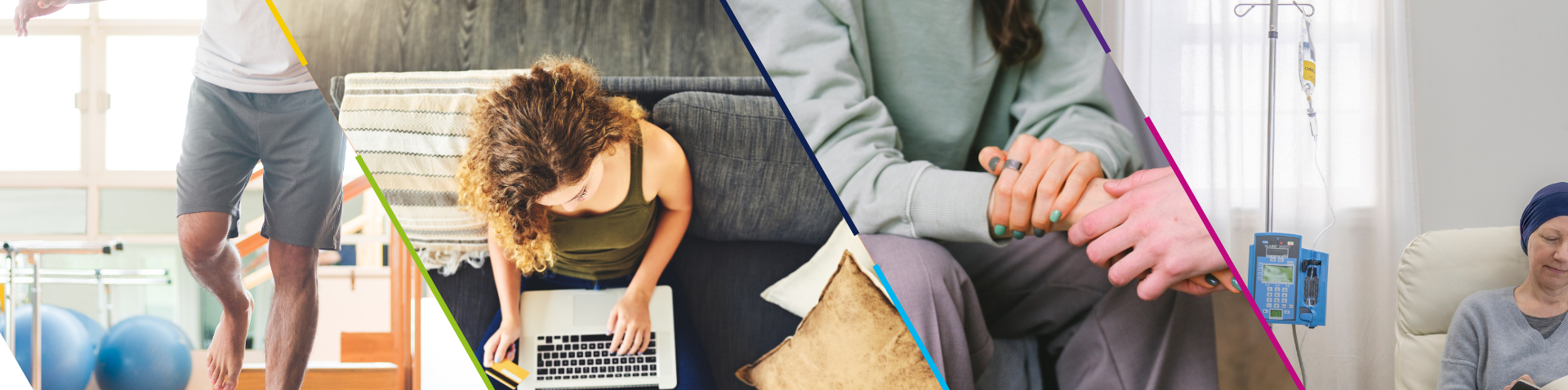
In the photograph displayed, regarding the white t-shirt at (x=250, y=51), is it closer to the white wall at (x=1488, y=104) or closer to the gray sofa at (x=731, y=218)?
the gray sofa at (x=731, y=218)

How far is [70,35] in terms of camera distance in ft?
3.95

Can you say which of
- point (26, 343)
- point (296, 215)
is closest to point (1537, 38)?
point (296, 215)

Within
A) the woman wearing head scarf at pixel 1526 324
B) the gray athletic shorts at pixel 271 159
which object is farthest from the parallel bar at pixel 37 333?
the woman wearing head scarf at pixel 1526 324

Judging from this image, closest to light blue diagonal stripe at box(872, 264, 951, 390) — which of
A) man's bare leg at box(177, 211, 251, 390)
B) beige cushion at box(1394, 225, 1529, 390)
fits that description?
man's bare leg at box(177, 211, 251, 390)

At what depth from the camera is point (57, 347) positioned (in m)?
1.18

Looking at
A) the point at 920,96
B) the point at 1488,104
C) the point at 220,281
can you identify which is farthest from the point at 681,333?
the point at 1488,104

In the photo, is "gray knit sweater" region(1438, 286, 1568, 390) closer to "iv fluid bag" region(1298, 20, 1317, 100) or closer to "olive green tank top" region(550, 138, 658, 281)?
"iv fluid bag" region(1298, 20, 1317, 100)

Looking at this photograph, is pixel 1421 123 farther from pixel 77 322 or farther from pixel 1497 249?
pixel 77 322

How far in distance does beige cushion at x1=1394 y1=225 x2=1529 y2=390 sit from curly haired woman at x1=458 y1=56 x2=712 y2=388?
5.48 ft

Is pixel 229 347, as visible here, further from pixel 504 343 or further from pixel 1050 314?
pixel 1050 314

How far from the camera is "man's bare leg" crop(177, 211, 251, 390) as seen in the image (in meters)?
1.04

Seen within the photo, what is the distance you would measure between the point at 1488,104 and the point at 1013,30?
1799mm

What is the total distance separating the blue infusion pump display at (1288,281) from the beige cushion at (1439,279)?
0.80 ft

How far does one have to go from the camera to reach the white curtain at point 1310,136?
1.65 metres
